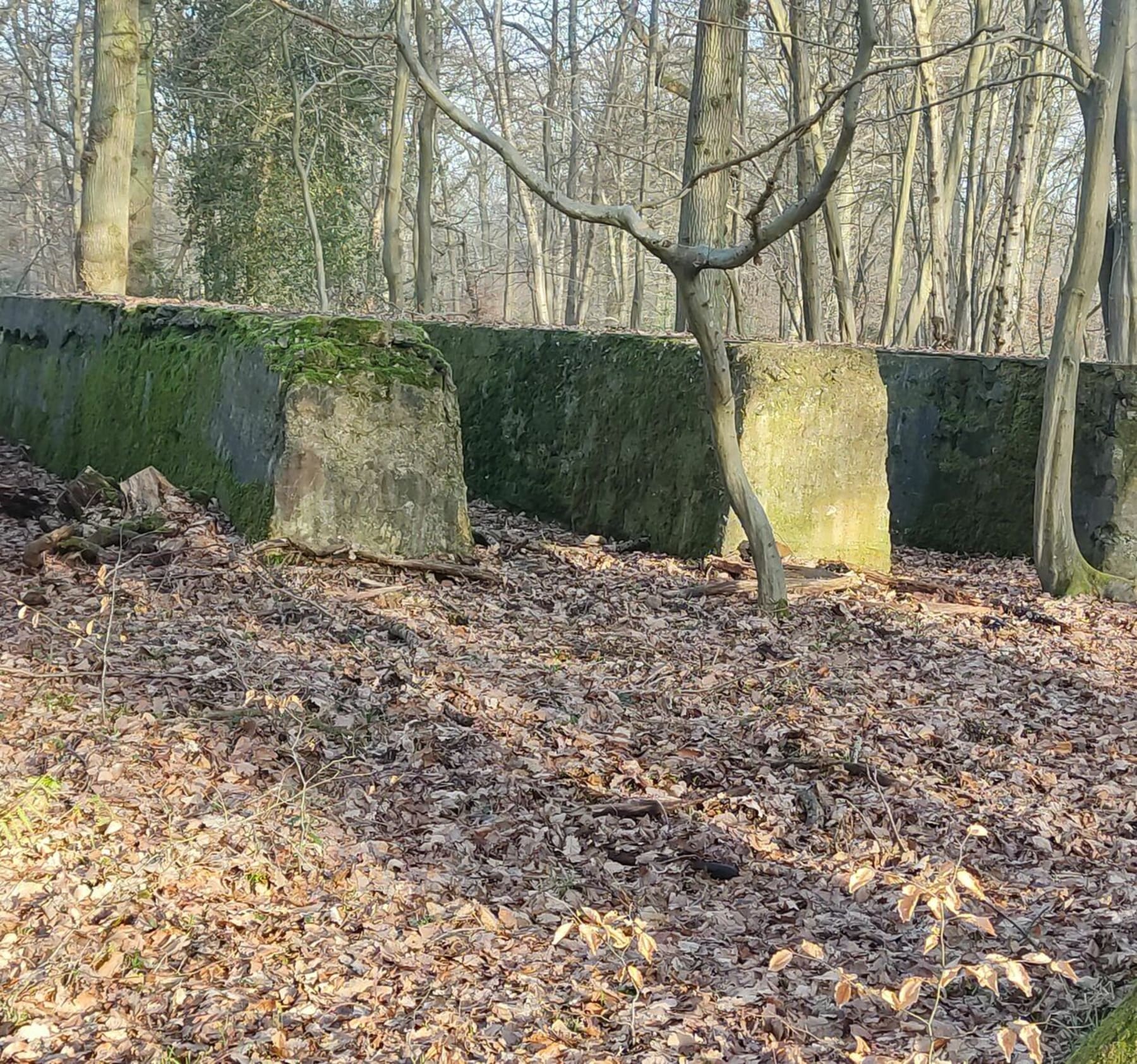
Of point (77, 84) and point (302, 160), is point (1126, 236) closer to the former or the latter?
point (302, 160)

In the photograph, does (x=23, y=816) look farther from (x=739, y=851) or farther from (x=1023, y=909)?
(x=1023, y=909)

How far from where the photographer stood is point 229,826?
396 cm

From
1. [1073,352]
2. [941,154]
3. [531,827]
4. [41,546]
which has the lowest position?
[531,827]

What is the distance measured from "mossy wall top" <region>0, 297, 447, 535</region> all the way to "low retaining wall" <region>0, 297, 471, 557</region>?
13 mm

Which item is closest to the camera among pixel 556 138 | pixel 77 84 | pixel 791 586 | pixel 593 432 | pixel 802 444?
pixel 791 586

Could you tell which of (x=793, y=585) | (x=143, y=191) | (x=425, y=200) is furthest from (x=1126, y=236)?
(x=143, y=191)

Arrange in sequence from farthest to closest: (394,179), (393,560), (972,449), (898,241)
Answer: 1. (898,241)
2. (394,179)
3. (972,449)
4. (393,560)

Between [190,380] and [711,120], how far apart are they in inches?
186

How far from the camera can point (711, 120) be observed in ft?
32.5

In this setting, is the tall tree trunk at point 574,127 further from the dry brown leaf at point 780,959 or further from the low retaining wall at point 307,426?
the dry brown leaf at point 780,959

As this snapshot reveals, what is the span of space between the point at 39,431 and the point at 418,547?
4740 mm

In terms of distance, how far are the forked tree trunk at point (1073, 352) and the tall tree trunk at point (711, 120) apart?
2.76 m

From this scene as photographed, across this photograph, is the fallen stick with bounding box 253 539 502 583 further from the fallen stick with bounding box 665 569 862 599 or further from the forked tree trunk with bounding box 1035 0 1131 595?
the forked tree trunk with bounding box 1035 0 1131 595

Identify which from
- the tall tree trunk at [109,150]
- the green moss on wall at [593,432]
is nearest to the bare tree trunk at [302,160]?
the tall tree trunk at [109,150]
